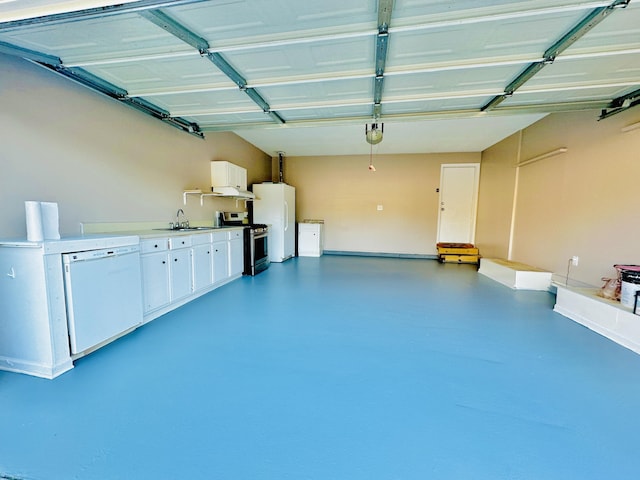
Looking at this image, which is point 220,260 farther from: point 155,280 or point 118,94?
point 118,94

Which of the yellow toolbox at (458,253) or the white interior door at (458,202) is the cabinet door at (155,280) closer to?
the yellow toolbox at (458,253)

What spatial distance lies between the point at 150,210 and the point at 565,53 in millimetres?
4682

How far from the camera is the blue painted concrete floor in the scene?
1.23m

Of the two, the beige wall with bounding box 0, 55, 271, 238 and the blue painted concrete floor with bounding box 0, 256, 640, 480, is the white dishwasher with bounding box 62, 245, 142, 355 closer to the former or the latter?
the blue painted concrete floor with bounding box 0, 256, 640, 480

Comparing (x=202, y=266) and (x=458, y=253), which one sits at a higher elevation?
(x=202, y=266)

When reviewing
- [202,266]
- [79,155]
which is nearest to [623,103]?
[202,266]

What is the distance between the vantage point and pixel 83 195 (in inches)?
104

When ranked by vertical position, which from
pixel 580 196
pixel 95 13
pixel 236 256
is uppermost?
pixel 95 13

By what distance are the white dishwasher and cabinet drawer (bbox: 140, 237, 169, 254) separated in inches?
6.9

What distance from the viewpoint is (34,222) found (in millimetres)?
1870

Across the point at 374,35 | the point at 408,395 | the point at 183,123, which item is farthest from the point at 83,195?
the point at 408,395

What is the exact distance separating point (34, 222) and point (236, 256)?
9.46 ft

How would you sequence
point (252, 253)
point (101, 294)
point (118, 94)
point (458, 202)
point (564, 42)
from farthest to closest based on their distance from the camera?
point (458, 202) → point (252, 253) → point (118, 94) → point (101, 294) → point (564, 42)

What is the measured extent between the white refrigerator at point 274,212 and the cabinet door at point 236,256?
138cm
